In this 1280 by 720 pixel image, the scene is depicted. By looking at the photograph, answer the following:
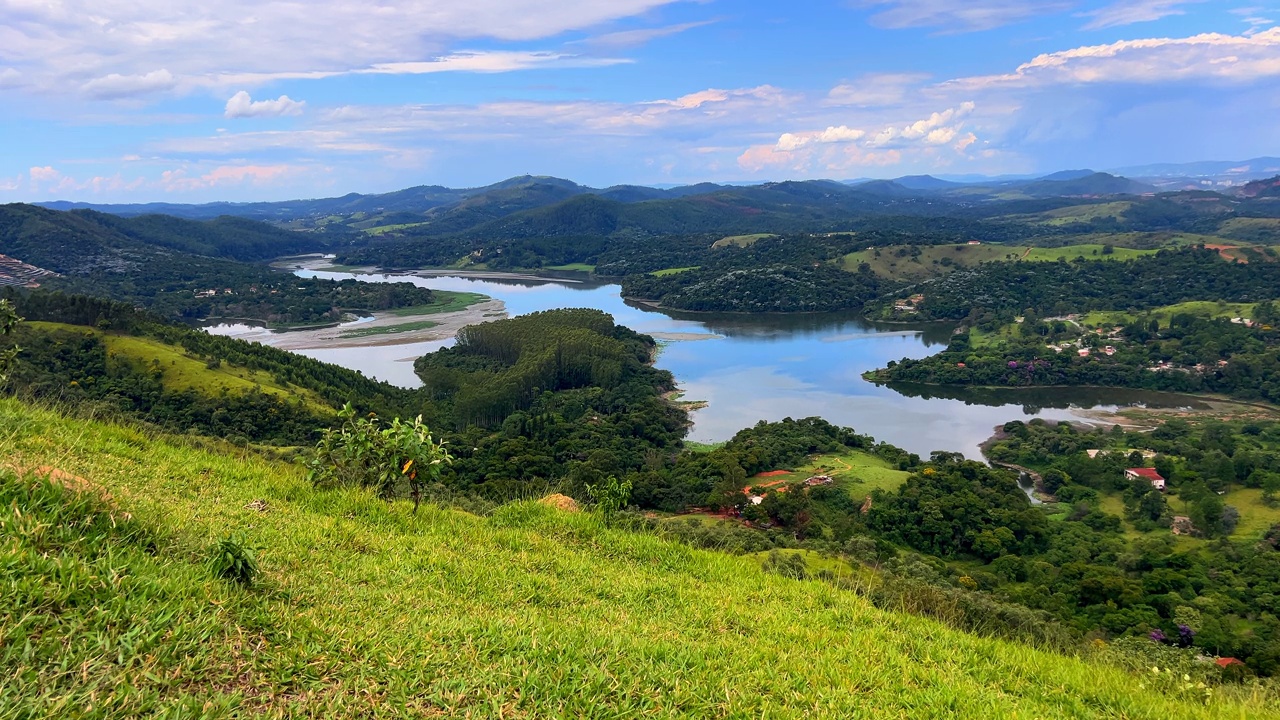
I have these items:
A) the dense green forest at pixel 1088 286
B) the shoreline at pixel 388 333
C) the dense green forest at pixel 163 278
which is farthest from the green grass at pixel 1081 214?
the dense green forest at pixel 163 278

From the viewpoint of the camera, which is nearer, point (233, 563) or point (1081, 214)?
point (233, 563)

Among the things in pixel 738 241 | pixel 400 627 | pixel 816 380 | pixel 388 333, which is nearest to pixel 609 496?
pixel 400 627

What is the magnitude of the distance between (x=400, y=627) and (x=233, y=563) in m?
1.06

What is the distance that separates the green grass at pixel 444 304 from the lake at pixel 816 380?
371 inches

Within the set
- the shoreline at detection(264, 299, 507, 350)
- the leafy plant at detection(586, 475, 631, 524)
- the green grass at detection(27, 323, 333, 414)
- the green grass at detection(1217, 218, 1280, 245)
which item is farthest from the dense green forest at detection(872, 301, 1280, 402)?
the green grass at detection(1217, 218, 1280, 245)

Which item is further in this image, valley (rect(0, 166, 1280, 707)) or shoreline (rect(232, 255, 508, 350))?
shoreline (rect(232, 255, 508, 350))

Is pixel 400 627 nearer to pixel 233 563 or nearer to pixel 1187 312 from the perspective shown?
pixel 233 563

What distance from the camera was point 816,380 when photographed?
55.6 m

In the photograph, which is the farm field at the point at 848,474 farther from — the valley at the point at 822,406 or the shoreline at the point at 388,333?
the shoreline at the point at 388,333

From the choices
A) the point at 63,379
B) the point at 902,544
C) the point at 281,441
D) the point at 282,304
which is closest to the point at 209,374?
the point at 63,379

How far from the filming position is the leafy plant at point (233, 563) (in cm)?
Answer: 379

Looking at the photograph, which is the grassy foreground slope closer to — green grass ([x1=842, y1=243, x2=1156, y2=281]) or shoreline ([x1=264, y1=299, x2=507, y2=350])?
shoreline ([x1=264, y1=299, x2=507, y2=350])

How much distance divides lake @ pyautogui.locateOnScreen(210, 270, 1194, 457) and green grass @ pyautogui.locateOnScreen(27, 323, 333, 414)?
566 inches

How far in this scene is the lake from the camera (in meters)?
45.4
